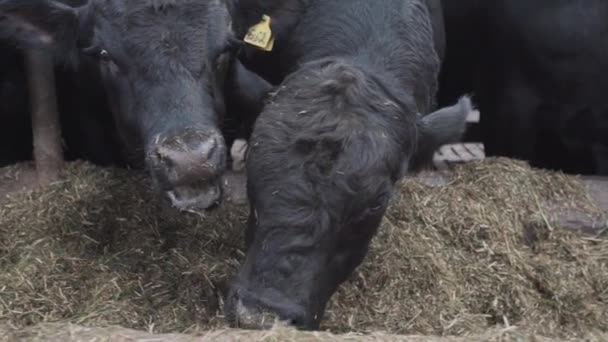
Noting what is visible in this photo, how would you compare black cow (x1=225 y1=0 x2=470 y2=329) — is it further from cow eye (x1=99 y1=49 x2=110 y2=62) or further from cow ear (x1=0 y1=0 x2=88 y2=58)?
cow ear (x1=0 y1=0 x2=88 y2=58)

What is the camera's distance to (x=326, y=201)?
5.06 meters

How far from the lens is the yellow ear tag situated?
20.5 ft

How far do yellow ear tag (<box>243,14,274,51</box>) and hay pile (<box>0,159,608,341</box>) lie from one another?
101 centimetres

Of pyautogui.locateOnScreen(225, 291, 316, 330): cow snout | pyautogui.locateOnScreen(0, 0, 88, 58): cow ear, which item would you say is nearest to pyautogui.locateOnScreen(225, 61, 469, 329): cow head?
pyautogui.locateOnScreen(225, 291, 316, 330): cow snout

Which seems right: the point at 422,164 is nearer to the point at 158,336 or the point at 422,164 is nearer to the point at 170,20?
the point at 170,20

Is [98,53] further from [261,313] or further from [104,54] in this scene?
[261,313]

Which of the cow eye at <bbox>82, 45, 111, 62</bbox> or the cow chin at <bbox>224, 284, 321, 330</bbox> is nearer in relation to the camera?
the cow chin at <bbox>224, 284, 321, 330</bbox>

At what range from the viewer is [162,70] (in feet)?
18.9

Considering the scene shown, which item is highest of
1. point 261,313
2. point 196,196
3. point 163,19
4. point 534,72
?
point 163,19

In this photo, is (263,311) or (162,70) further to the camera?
(162,70)

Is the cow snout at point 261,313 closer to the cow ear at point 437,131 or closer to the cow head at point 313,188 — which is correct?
the cow head at point 313,188

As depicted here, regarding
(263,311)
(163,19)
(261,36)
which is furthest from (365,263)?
(163,19)

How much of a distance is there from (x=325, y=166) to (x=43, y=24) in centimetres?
232

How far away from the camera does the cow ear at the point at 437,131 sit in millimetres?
5906
